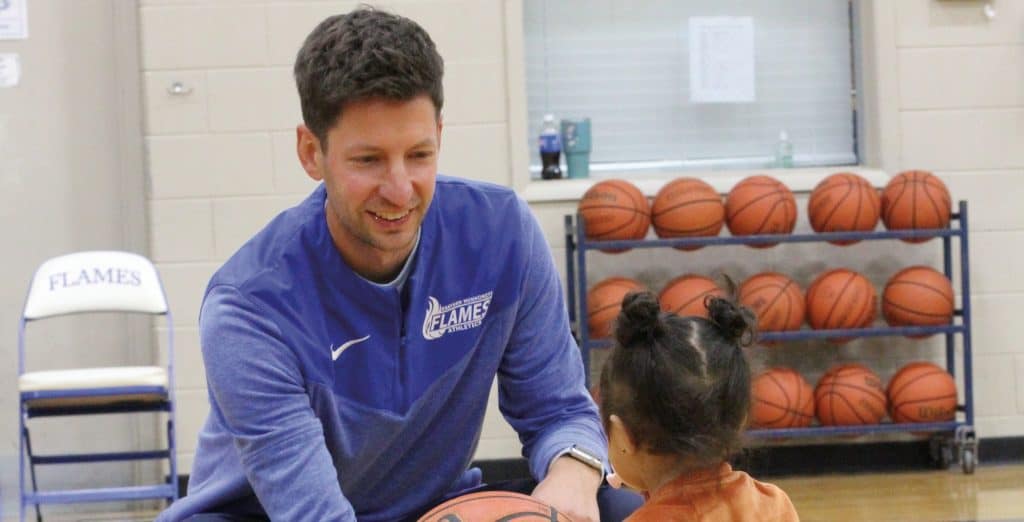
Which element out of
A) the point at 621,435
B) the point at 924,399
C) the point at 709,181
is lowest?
the point at 924,399

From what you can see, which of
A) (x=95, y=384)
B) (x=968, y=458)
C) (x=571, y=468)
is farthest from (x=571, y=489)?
(x=968, y=458)

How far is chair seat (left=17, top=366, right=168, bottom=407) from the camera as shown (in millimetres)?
4133

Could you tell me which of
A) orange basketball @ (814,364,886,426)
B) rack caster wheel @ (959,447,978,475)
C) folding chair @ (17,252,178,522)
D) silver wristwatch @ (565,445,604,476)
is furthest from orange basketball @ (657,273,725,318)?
silver wristwatch @ (565,445,604,476)

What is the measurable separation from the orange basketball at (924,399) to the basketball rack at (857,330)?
0.03 metres

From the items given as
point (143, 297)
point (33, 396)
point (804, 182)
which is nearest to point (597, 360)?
point (804, 182)

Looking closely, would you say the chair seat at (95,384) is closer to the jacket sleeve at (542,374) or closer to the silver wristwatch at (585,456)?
the jacket sleeve at (542,374)

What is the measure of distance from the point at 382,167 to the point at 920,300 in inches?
135

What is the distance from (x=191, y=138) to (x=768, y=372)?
2292 millimetres

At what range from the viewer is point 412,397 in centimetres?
197

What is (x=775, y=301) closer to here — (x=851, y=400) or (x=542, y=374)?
(x=851, y=400)

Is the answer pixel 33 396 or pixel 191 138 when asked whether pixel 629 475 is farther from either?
pixel 191 138

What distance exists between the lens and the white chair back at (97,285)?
456cm

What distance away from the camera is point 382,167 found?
181 centimetres

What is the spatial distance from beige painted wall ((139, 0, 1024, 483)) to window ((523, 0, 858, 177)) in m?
0.18
